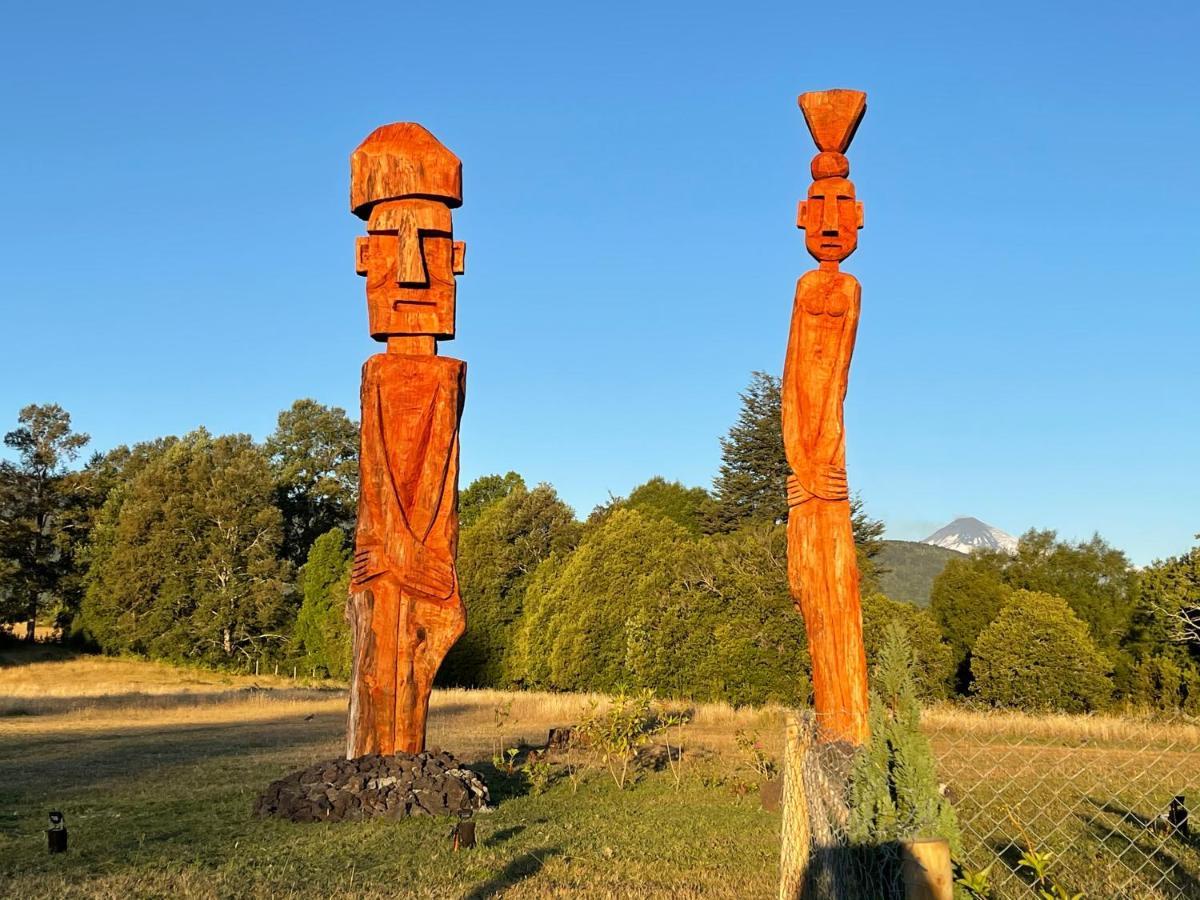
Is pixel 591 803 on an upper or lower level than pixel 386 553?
lower

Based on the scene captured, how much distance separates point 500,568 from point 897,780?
3134cm

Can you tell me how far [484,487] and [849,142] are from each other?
36676 millimetres

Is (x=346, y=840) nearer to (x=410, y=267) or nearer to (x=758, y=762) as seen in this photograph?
(x=410, y=267)

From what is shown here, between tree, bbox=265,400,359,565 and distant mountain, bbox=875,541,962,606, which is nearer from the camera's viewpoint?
tree, bbox=265,400,359,565

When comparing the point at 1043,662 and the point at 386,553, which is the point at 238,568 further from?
the point at 386,553

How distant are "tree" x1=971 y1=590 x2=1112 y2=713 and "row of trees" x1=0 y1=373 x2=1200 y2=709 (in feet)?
0.14

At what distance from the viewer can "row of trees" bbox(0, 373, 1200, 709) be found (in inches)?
896

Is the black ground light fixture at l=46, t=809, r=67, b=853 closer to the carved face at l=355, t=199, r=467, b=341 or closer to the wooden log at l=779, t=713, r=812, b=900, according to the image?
the carved face at l=355, t=199, r=467, b=341

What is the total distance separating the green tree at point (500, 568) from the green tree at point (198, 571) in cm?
1024

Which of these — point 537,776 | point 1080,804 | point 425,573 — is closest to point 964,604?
point 1080,804

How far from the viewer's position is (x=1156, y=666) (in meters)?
22.9

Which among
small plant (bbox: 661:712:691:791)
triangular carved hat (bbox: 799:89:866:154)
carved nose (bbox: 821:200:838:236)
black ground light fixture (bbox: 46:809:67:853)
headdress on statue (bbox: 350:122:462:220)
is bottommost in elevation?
small plant (bbox: 661:712:691:791)

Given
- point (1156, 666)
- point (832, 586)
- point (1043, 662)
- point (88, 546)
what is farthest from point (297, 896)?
point (88, 546)

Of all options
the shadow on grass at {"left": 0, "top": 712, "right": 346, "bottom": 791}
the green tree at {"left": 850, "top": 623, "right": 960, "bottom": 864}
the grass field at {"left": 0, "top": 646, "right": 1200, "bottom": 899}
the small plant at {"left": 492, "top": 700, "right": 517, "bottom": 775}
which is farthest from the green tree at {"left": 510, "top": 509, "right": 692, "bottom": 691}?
the green tree at {"left": 850, "top": 623, "right": 960, "bottom": 864}
